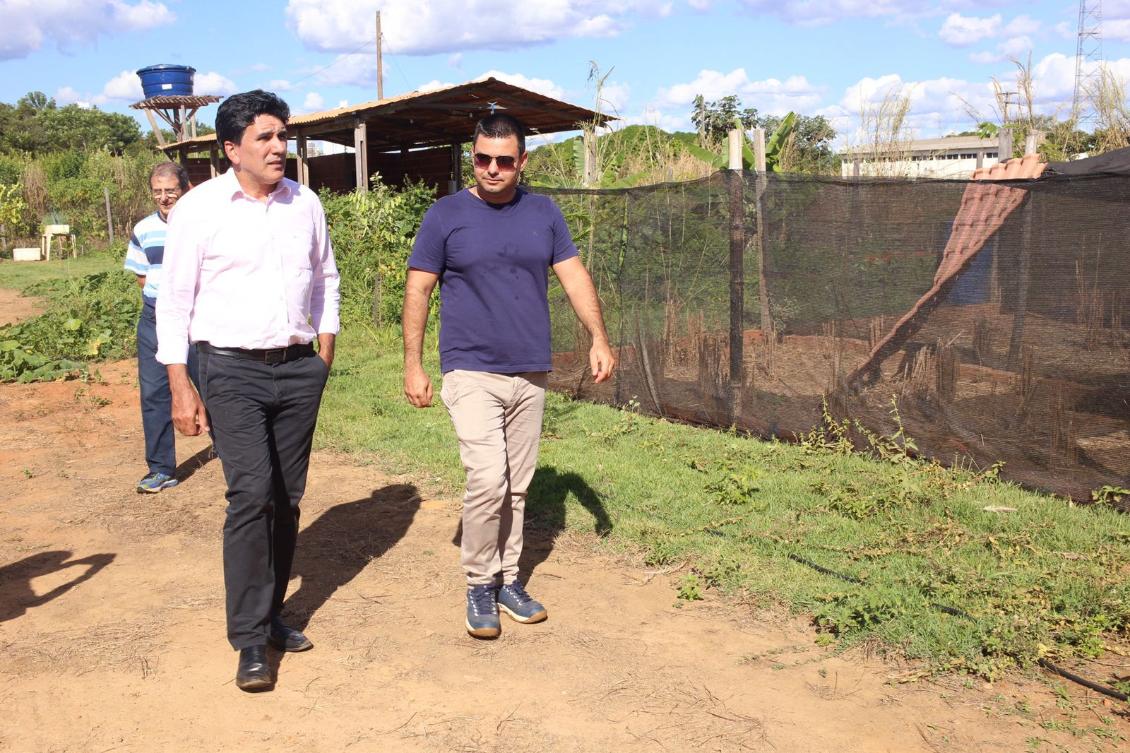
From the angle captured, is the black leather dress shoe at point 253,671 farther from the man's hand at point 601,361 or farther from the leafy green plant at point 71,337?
the leafy green plant at point 71,337

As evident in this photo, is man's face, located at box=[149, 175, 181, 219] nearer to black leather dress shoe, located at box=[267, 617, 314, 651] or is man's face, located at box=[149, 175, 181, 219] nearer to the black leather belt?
the black leather belt

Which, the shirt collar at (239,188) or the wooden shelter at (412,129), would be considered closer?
the shirt collar at (239,188)

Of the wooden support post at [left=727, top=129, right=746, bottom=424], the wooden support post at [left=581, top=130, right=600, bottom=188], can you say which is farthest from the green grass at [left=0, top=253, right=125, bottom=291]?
the wooden support post at [left=727, top=129, right=746, bottom=424]

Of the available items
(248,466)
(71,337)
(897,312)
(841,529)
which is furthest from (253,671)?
(71,337)

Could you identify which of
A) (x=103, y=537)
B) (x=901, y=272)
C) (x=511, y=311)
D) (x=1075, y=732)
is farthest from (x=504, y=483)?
(x=901, y=272)

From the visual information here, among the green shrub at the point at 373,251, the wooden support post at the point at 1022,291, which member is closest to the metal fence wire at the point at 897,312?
the wooden support post at the point at 1022,291

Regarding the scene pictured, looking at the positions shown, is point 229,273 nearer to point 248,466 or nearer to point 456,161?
point 248,466

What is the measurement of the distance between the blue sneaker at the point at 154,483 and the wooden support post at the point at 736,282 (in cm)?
406

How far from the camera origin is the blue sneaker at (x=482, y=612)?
4.27 metres

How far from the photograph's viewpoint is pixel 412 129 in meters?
20.5

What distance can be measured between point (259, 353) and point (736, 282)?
14.5ft

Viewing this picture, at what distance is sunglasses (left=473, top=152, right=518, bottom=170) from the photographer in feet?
13.8

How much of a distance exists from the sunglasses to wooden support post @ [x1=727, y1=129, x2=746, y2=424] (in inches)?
138

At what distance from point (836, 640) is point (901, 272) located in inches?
122
